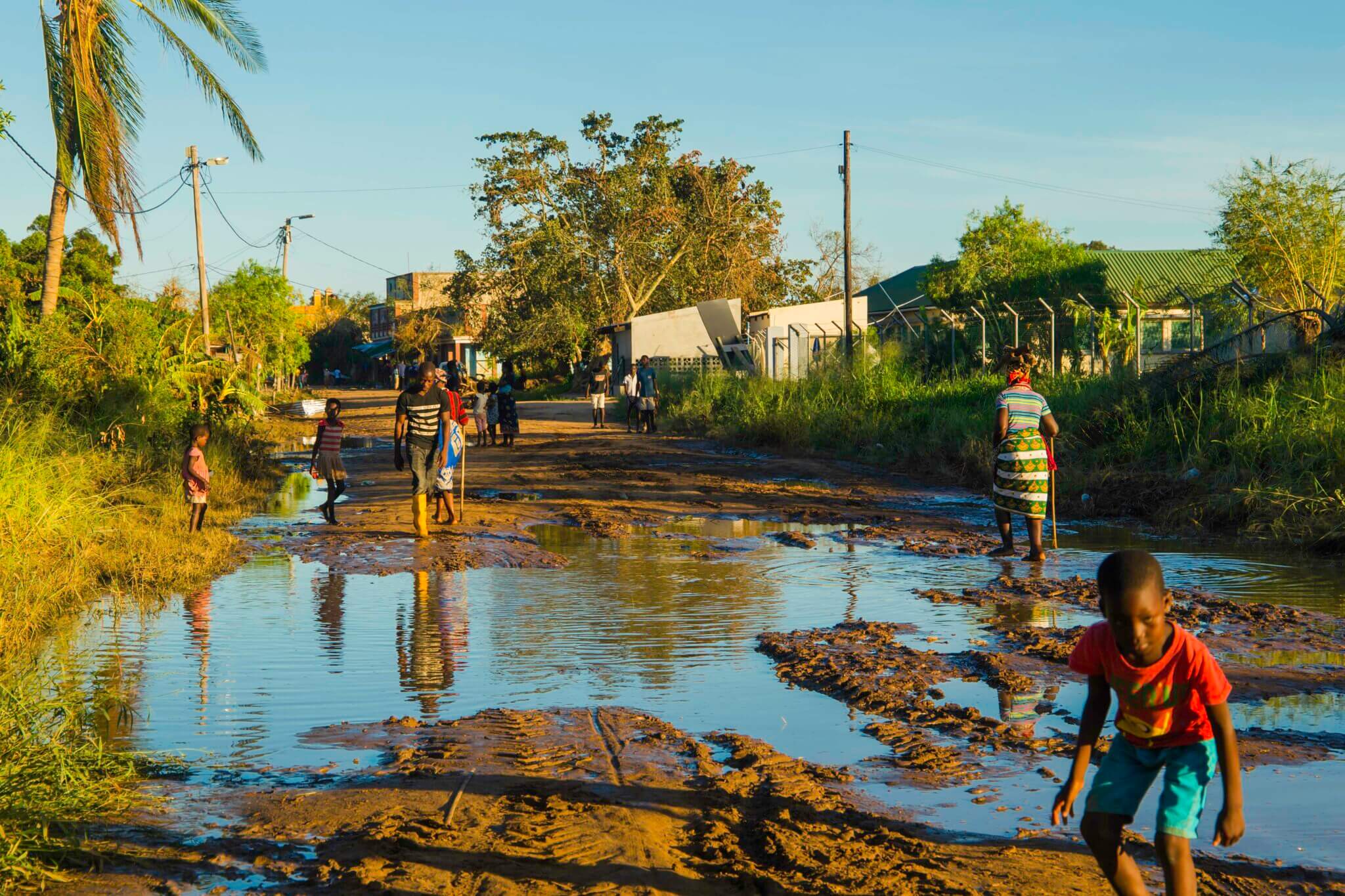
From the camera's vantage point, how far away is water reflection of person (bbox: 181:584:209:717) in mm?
6617

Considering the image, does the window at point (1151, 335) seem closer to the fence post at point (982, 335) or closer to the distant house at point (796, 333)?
the fence post at point (982, 335)

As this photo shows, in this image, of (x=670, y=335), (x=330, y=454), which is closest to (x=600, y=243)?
(x=670, y=335)

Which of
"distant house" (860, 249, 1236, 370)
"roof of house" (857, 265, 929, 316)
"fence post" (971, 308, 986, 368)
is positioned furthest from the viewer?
"roof of house" (857, 265, 929, 316)

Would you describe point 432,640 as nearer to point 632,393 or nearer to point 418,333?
point 632,393

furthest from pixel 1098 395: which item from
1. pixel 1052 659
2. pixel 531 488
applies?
pixel 1052 659

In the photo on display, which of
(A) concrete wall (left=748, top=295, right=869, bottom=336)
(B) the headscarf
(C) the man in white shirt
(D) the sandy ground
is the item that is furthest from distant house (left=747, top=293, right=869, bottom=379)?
(D) the sandy ground

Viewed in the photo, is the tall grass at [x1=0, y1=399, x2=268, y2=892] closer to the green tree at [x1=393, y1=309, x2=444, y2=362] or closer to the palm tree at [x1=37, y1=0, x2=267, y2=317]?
the palm tree at [x1=37, y1=0, x2=267, y2=317]

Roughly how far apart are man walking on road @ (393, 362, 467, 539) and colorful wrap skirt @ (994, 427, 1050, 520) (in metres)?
5.58

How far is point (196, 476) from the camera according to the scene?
12.1 meters

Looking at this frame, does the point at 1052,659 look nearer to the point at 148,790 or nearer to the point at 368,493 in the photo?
the point at 148,790

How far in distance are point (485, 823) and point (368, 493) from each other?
516 inches

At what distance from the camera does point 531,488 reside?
1770 cm

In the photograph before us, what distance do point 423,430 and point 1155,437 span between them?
947 cm

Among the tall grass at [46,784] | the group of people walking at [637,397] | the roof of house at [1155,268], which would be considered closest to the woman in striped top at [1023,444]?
the tall grass at [46,784]
